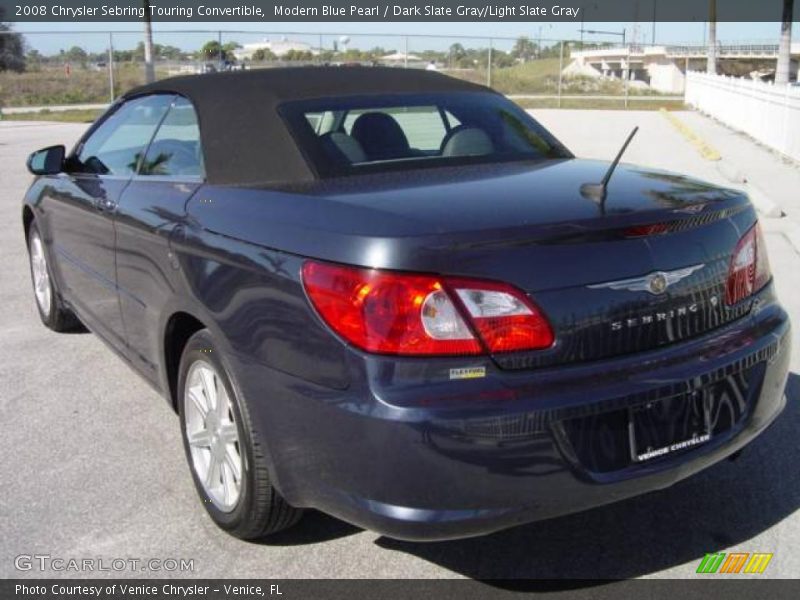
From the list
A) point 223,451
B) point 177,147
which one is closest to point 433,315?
point 223,451

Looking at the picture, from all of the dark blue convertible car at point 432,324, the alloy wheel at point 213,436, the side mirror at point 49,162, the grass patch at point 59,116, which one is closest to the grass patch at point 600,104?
the grass patch at point 59,116

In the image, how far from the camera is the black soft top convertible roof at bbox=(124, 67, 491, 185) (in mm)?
3320

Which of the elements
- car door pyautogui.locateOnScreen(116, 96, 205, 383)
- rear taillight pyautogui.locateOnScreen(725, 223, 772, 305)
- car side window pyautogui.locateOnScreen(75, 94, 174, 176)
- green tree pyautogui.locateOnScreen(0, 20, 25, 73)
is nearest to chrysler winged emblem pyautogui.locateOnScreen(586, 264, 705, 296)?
rear taillight pyautogui.locateOnScreen(725, 223, 772, 305)

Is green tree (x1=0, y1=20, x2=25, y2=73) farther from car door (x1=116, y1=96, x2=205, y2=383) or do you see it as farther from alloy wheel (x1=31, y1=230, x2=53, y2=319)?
car door (x1=116, y1=96, x2=205, y2=383)

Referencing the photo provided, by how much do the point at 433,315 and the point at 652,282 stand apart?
2.32 ft

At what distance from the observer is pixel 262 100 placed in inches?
143

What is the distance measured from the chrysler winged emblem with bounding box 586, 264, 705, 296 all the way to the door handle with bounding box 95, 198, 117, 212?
2438 mm

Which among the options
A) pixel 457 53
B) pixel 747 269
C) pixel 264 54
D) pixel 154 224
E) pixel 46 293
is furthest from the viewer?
pixel 457 53

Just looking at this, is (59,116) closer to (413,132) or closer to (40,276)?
(40,276)

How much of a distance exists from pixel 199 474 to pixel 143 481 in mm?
423

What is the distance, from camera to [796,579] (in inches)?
115

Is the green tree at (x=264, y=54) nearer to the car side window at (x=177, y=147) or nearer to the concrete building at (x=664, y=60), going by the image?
the car side window at (x=177, y=147)

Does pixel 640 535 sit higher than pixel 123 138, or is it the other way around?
pixel 123 138

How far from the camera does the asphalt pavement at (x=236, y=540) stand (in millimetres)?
3031
